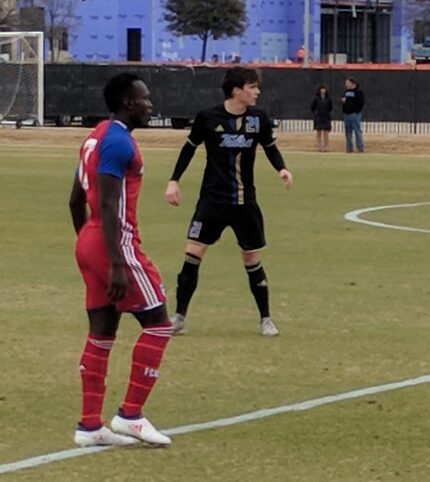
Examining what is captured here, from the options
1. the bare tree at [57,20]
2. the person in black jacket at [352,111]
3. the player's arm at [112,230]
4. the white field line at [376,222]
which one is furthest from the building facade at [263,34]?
the player's arm at [112,230]

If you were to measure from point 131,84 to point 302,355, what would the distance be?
360 centimetres

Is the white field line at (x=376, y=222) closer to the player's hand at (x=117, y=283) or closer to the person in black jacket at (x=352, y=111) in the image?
the player's hand at (x=117, y=283)

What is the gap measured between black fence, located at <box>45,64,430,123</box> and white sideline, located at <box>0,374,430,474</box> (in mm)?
38681

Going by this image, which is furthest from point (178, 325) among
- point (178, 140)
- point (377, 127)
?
point (377, 127)

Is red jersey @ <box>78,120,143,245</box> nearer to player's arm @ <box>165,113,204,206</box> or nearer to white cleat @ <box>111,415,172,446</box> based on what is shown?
white cleat @ <box>111,415,172,446</box>

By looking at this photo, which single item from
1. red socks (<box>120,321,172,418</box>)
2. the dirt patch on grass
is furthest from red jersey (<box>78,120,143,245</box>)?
the dirt patch on grass

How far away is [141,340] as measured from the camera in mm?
7938

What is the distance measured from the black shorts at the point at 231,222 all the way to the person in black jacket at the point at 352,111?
97.0 ft

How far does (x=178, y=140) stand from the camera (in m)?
46.4

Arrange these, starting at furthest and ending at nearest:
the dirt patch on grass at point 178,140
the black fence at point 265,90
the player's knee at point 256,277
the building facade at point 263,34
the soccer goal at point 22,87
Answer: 1. the building facade at point 263,34
2. the soccer goal at point 22,87
3. the black fence at point 265,90
4. the dirt patch on grass at point 178,140
5. the player's knee at point 256,277

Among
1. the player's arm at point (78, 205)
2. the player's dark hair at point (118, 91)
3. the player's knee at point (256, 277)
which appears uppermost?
the player's dark hair at point (118, 91)

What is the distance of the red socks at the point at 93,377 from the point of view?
26.0ft

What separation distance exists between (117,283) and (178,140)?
39.0 meters

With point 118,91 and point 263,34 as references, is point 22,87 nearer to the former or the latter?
point 263,34
